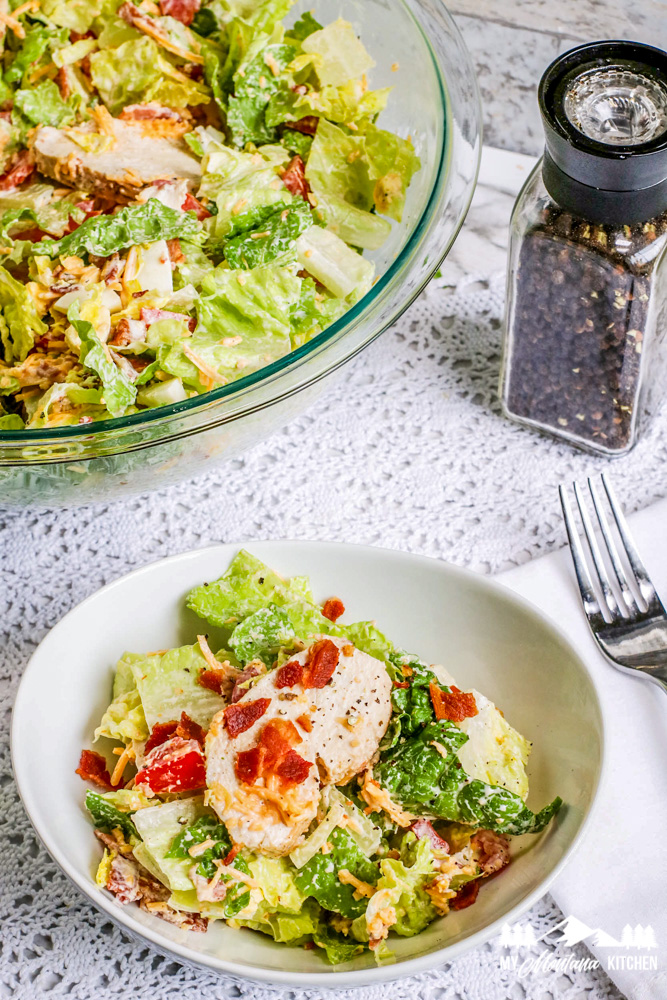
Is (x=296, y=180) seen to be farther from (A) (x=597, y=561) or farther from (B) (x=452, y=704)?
(B) (x=452, y=704)

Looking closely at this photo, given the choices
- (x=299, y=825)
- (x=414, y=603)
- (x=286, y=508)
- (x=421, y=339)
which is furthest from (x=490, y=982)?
(x=421, y=339)

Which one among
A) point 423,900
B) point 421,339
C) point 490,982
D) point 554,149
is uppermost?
point 554,149

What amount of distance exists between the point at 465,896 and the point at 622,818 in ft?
1.03

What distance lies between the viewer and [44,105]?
2.00 metres

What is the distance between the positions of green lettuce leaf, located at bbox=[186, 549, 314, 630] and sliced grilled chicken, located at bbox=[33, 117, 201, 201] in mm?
790

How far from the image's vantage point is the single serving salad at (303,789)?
1202 mm

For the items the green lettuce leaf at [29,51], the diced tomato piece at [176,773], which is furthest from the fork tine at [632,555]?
the green lettuce leaf at [29,51]

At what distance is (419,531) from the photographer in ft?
5.76

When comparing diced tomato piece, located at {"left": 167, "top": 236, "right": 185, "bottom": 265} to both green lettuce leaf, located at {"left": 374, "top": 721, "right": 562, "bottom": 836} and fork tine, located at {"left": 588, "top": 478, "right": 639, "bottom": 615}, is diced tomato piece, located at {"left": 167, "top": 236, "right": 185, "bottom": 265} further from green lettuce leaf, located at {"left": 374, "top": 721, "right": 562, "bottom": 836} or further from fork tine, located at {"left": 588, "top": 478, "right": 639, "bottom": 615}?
green lettuce leaf, located at {"left": 374, "top": 721, "right": 562, "bottom": 836}

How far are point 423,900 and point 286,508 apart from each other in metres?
0.77

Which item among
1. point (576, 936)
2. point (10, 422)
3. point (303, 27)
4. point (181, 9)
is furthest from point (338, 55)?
point (576, 936)

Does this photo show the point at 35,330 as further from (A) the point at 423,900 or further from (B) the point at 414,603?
(A) the point at 423,900

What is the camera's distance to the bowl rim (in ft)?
4.41

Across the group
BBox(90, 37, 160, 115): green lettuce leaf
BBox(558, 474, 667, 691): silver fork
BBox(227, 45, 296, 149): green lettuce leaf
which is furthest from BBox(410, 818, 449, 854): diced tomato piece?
BBox(90, 37, 160, 115): green lettuce leaf
